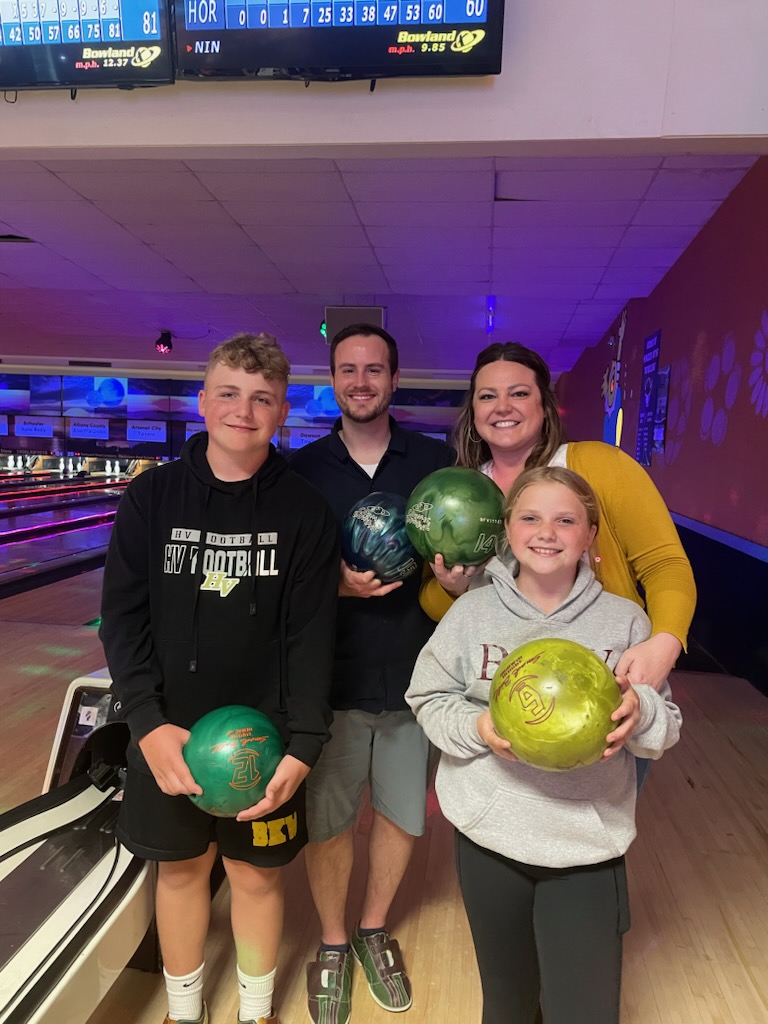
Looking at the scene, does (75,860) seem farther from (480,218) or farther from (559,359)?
(559,359)

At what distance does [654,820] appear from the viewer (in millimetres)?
2162

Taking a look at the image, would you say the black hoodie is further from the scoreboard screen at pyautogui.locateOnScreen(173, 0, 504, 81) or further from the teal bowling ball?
the scoreboard screen at pyautogui.locateOnScreen(173, 0, 504, 81)

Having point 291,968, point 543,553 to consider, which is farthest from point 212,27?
point 291,968

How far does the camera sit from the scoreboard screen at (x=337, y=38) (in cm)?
185

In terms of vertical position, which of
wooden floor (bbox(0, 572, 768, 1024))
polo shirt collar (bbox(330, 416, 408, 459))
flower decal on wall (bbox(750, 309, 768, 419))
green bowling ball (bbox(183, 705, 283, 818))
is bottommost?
wooden floor (bbox(0, 572, 768, 1024))

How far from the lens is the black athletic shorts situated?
3.96ft

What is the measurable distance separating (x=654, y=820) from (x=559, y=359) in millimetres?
7410

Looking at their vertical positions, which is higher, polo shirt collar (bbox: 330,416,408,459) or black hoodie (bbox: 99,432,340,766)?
polo shirt collar (bbox: 330,416,408,459)

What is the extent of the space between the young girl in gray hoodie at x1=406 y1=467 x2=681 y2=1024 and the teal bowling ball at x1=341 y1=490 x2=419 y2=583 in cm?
19

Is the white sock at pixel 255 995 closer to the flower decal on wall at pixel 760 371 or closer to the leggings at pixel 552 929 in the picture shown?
the leggings at pixel 552 929

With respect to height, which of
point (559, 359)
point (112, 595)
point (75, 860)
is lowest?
point (75, 860)

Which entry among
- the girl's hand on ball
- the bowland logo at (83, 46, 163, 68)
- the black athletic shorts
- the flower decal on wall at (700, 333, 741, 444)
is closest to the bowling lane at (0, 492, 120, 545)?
the bowland logo at (83, 46, 163, 68)

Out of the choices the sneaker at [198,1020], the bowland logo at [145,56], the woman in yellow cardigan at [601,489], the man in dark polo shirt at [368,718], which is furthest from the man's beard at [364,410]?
the bowland logo at [145,56]

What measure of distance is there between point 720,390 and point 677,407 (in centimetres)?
78
